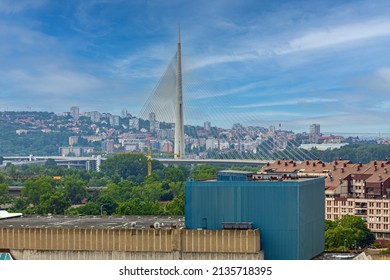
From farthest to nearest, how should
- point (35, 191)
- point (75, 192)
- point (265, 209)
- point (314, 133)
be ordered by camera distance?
point (314, 133), point (75, 192), point (35, 191), point (265, 209)

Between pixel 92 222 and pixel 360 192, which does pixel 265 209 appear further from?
pixel 360 192

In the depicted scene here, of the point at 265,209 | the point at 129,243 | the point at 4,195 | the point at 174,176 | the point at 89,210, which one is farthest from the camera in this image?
the point at 174,176

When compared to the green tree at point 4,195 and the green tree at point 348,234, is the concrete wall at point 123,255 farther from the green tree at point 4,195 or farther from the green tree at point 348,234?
the green tree at point 4,195

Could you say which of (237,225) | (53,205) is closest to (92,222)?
(237,225)

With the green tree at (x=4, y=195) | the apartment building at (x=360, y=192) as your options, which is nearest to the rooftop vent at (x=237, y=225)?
the apartment building at (x=360, y=192)

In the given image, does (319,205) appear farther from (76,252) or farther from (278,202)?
(76,252)

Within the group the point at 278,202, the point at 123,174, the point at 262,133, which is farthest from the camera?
the point at 262,133
